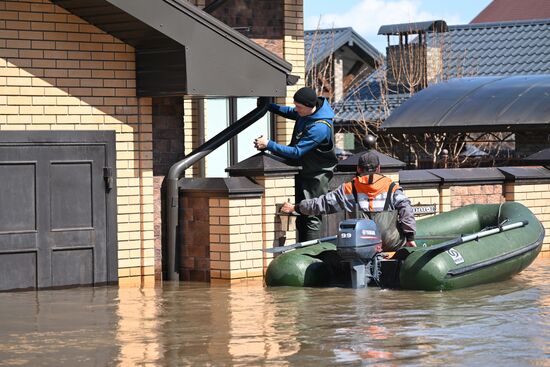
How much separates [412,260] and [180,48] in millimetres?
3319

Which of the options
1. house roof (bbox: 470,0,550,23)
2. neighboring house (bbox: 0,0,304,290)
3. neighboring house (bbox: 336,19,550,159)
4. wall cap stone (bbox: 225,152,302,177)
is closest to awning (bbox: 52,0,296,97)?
neighboring house (bbox: 0,0,304,290)

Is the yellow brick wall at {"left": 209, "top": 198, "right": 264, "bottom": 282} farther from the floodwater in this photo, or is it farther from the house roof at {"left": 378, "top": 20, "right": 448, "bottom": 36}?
the house roof at {"left": 378, "top": 20, "right": 448, "bottom": 36}

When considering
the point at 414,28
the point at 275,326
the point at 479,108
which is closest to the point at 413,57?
the point at 414,28

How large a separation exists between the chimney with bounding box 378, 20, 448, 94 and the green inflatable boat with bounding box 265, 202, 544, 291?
25.4m

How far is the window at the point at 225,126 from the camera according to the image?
740 inches

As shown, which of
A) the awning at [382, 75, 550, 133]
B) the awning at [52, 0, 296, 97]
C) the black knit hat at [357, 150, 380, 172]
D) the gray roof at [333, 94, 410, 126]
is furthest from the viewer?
the gray roof at [333, 94, 410, 126]

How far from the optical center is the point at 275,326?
11664 millimetres

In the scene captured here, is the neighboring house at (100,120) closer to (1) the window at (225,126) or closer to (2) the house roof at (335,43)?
(1) the window at (225,126)

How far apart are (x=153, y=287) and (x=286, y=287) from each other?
1557 mm

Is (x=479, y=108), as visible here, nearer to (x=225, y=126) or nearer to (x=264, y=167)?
(x=225, y=126)

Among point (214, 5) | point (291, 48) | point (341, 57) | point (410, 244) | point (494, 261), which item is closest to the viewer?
point (494, 261)

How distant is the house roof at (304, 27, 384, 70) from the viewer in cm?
4425

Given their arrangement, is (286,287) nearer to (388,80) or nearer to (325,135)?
(325,135)

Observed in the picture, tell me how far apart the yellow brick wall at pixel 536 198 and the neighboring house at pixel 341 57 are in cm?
2386
